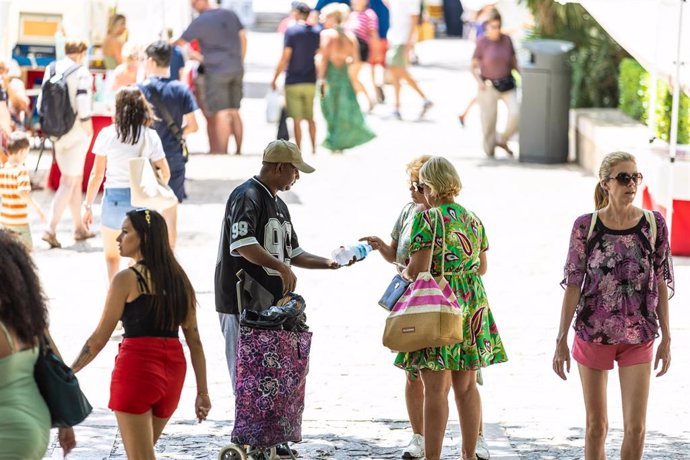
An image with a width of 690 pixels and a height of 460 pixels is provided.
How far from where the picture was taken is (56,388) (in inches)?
203

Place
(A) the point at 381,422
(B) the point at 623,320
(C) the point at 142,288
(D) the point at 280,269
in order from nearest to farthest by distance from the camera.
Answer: (C) the point at 142,288, (B) the point at 623,320, (D) the point at 280,269, (A) the point at 381,422

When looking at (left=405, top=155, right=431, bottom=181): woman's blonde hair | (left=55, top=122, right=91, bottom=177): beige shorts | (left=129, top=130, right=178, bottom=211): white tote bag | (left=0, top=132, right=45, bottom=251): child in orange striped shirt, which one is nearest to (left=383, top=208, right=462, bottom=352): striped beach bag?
(left=405, top=155, right=431, bottom=181): woman's blonde hair

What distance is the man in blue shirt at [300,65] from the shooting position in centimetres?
1828

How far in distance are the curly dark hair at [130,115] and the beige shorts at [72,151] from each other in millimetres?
3172

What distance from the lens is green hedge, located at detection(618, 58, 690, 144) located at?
1419 cm

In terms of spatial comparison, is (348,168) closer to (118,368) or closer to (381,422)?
(381,422)

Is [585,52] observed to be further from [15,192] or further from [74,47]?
[15,192]

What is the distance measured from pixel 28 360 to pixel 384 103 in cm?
2039

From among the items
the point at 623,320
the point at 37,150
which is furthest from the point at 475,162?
the point at 623,320

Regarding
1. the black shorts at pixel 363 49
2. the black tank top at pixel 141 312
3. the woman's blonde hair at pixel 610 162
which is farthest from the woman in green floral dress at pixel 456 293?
the black shorts at pixel 363 49

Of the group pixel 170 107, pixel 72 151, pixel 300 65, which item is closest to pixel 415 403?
pixel 170 107

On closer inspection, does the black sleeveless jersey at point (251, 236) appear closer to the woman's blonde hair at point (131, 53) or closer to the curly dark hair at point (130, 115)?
the curly dark hair at point (130, 115)

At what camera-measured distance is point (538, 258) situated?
1271 cm

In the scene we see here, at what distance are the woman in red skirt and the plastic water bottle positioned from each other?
1147 mm
